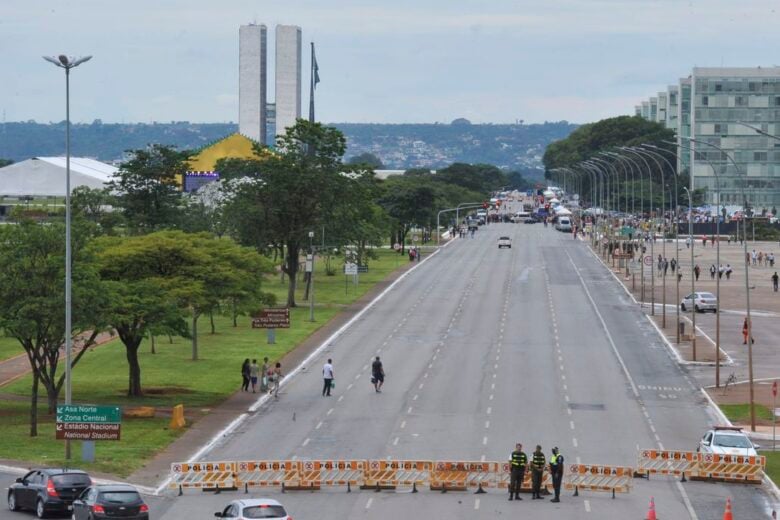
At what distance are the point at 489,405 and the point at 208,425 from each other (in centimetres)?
1158

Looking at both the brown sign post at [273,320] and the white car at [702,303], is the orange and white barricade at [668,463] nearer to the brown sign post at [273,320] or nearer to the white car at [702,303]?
the brown sign post at [273,320]

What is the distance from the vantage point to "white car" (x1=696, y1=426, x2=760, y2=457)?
46719mm

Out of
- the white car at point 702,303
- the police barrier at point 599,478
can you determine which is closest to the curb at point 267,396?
the police barrier at point 599,478

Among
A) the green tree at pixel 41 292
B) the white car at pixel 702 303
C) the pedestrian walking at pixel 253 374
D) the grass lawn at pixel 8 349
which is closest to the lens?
the green tree at pixel 41 292

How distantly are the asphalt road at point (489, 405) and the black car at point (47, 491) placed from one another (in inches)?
25.5

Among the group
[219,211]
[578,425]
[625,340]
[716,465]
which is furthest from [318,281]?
[716,465]

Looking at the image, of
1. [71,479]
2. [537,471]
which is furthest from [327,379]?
[71,479]

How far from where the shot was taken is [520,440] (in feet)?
169

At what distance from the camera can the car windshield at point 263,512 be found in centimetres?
3425

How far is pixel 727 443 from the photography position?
47344 millimetres

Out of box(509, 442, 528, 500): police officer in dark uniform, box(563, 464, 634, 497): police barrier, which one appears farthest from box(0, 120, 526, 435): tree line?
box(563, 464, 634, 497): police barrier

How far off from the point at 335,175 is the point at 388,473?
65.8 meters

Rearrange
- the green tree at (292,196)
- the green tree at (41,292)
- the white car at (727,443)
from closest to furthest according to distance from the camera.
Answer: the white car at (727,443), the green tree at (41,292), the green tree at (292,196)

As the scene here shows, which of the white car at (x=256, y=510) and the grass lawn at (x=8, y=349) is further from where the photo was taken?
the grass lawn at (x=8, y=349)
